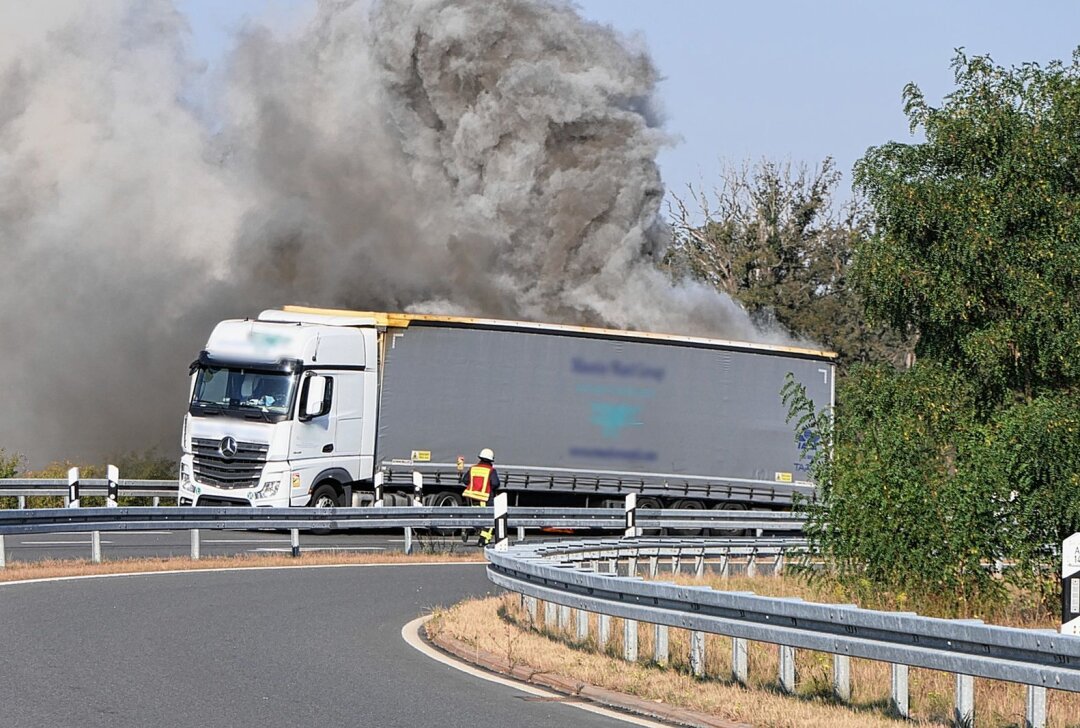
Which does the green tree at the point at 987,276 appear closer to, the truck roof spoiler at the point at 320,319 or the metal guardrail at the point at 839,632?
the metal guardrail at the point at 839,632

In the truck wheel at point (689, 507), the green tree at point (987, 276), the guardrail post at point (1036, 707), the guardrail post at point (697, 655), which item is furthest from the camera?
the truck wheel at point (689, 507)

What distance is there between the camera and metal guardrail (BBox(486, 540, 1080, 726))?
8.00 m

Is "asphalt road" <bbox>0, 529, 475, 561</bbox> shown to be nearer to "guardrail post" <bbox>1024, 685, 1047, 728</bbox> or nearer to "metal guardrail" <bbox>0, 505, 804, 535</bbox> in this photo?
"metal guardrail" <bbox>0, 505, 804, 535</bbox>

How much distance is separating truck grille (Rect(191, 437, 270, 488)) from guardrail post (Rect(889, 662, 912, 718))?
19.0 meters

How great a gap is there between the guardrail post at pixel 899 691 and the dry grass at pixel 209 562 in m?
11.5

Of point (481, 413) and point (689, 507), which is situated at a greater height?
point (481, 413)

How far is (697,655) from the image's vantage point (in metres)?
10.9

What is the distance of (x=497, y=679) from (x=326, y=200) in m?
37.8

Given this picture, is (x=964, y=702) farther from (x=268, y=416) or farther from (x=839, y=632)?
(x=268, y=416)

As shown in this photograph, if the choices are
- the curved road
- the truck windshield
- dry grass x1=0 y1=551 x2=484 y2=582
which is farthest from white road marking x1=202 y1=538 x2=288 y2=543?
the curved road

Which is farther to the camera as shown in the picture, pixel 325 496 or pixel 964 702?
pixel 325 496

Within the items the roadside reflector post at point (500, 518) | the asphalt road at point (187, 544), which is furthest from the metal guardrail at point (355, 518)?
the roadside reflector post at point (500, 518)

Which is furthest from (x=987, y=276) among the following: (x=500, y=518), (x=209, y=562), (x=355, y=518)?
(x=209, y=562)

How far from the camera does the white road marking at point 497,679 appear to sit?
973 centimetres
